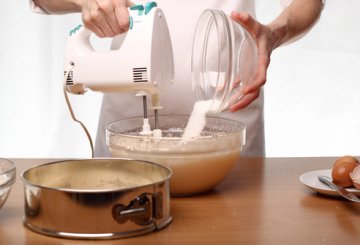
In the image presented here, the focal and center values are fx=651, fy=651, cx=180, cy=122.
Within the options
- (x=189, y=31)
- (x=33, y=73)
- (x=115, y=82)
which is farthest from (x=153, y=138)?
(x=33, y=73)

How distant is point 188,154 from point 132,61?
0.64ft

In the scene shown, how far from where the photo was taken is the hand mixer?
45.2 inches

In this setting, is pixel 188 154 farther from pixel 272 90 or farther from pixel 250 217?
pixel 272 90

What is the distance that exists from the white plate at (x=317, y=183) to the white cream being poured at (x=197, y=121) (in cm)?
21

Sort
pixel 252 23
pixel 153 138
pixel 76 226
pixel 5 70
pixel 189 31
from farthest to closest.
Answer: pixel 5 70
pixel 189 31
pixel 252 23
pixel 153 138
pixel 76 226

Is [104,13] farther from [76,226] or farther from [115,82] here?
[76,226]

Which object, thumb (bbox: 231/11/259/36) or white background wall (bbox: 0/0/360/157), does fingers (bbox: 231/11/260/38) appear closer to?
thumb (bbox: 231/11/259/36)

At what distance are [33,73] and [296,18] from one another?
1716mm

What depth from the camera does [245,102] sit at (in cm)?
127

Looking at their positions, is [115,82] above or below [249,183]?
above

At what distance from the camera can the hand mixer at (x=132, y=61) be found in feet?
3.76

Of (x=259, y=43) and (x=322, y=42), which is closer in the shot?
(x=259, y=43)

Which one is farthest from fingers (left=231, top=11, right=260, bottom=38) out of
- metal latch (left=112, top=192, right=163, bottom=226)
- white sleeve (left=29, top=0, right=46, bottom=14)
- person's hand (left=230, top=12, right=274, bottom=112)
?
white sleeve (left=29, top=0, right=46, bottom=14)

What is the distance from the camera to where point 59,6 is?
1.63 m
